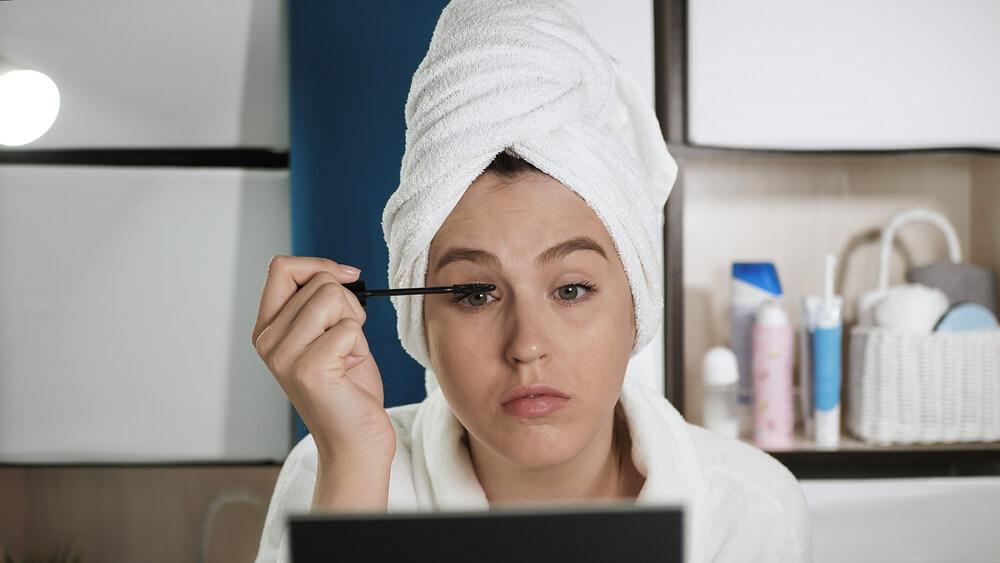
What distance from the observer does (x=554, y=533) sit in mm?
267

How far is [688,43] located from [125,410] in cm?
103

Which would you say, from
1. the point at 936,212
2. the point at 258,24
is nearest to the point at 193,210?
the point at 258,24

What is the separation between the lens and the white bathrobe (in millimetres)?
869

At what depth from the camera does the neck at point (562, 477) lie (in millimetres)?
866

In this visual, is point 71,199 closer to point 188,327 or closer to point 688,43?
point 188,327

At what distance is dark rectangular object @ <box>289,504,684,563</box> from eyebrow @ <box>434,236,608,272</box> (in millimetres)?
475

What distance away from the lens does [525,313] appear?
2.35 ft

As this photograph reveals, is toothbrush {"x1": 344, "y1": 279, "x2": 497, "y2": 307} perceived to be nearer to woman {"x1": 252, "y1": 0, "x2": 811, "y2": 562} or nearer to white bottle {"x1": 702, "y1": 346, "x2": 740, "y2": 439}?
woman {"x1": 252, "y1": 0, "x2": 811, "y2": 562}

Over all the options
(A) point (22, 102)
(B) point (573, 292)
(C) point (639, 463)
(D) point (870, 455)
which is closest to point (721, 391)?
(D) point (870, 455)

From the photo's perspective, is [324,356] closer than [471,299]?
Yes

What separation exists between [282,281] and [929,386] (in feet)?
3.15

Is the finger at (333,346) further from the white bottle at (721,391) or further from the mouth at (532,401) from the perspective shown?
the white bottle at (721,391)

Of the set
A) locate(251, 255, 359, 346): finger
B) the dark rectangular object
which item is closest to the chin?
locate(251, 255, 359, 346): finger

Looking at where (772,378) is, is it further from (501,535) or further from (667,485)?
(501,535)
